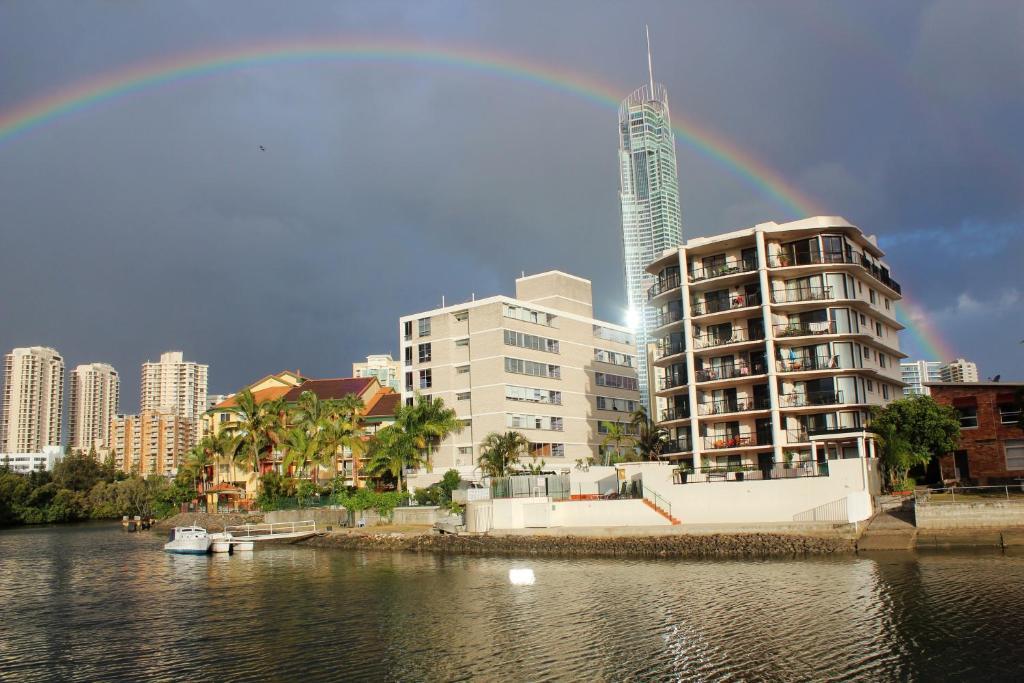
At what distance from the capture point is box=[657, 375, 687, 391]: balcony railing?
7311 cm

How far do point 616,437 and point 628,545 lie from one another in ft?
87.7

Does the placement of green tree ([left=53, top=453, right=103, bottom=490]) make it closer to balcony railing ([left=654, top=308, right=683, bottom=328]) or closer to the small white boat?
the small white boat

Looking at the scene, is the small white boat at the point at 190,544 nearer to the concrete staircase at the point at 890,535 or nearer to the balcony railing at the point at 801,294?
the balcony railing at the point at 801,294

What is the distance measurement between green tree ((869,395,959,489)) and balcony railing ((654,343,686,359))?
19.4 metres

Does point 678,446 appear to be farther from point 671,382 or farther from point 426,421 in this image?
point 426,421

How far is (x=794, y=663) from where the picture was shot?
80.0 feet

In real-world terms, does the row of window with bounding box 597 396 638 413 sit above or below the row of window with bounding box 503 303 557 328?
below

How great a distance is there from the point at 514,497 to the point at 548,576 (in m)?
18.7

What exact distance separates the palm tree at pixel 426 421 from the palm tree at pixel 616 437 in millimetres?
16229

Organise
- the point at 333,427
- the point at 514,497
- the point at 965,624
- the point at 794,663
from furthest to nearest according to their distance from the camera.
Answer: the point at 333,427, the point at 514,497, the point at 965,624, the point at 794,663

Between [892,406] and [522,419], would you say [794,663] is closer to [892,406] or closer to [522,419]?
[892,406]

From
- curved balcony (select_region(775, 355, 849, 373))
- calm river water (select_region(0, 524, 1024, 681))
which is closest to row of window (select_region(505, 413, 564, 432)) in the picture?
curved balcony (select_region(775, 355, 849, 373))

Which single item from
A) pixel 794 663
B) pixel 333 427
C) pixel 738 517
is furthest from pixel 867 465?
pixel 333 427

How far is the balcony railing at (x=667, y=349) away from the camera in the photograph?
73469 mm
